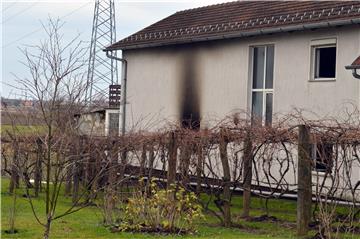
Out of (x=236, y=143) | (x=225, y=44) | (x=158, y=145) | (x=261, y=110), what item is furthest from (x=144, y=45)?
(x=236, y=143)

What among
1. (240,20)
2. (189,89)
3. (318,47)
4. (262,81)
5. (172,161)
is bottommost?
(172,161)

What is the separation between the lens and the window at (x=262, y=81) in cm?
2014

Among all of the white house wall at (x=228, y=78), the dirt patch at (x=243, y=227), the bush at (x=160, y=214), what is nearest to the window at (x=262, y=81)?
the white house wall at (x=228, y=78)

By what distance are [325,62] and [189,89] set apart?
5622 millimetres

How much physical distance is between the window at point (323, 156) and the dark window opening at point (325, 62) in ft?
23.0

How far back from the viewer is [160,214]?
37.8 ft

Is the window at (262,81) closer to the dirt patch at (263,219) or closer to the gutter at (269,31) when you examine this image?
the gutter at (269,31)

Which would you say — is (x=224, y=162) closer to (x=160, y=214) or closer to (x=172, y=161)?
(x=172, y=161)

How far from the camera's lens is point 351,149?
11305 millimetres

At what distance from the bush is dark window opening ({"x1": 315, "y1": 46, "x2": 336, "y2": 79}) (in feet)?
26.0

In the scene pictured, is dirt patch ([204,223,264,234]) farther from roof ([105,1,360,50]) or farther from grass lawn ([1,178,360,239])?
roof ([105,1,360,50])

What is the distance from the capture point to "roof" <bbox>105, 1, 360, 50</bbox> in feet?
59.3

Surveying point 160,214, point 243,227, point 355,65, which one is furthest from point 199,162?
point 355,65

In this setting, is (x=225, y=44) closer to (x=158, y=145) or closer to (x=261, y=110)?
(x=261, y=110)
